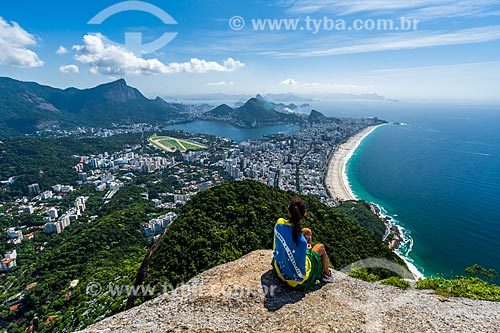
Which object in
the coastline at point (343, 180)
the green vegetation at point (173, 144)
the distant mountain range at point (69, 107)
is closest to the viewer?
the coastline at point (343, 180)

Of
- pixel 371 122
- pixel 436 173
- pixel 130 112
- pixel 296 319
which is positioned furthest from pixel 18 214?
pixel 371 122

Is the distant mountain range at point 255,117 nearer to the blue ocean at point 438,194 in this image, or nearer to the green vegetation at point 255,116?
the green vegetation at point 255,116

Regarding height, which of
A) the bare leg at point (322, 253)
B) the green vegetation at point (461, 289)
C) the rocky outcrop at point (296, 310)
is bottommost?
the green vegetation at point (461, 289)

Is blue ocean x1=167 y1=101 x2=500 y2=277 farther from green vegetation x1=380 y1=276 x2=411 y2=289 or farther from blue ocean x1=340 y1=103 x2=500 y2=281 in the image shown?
green vegetation x1=380 y1=276 x2=411 y2=289

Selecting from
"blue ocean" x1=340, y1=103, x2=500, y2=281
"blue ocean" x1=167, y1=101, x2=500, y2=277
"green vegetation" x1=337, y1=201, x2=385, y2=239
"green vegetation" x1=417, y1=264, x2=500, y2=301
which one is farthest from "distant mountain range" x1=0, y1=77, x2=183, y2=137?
"green vegetation" x1=417, y1=264, x2=500, y2=301

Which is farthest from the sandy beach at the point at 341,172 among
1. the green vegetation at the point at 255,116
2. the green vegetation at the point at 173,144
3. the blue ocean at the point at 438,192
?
the green vegetation at the point at 255,116

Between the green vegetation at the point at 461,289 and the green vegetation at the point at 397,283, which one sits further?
the green vegetation at the point at 397,283
